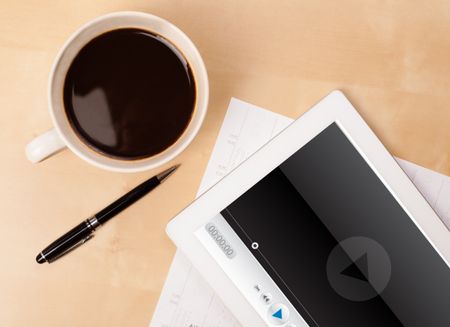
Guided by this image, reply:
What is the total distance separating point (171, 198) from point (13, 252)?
21 centimetres

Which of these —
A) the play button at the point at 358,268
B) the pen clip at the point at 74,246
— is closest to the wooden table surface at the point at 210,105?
the pen clip at the point at 74,246

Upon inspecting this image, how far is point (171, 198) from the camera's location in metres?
0.62

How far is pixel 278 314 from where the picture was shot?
22.8 inches

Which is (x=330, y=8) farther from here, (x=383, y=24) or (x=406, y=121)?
(x=406, y=121)

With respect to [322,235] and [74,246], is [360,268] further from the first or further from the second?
[74,246]

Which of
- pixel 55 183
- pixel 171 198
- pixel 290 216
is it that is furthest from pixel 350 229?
pixel 55 183

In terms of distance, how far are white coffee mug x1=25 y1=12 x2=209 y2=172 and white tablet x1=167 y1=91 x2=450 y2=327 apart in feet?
0.27

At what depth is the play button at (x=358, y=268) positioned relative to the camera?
583 mm

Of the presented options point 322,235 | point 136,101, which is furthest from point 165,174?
point 322,235

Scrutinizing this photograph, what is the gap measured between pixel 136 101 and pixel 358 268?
328 millimetres

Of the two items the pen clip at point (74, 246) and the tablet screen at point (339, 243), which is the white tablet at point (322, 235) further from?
the pen clip at point (74, 246)

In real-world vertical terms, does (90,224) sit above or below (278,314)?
above

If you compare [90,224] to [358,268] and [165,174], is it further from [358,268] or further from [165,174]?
[358,268]

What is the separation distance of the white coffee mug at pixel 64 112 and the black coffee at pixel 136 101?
0.09 ft
